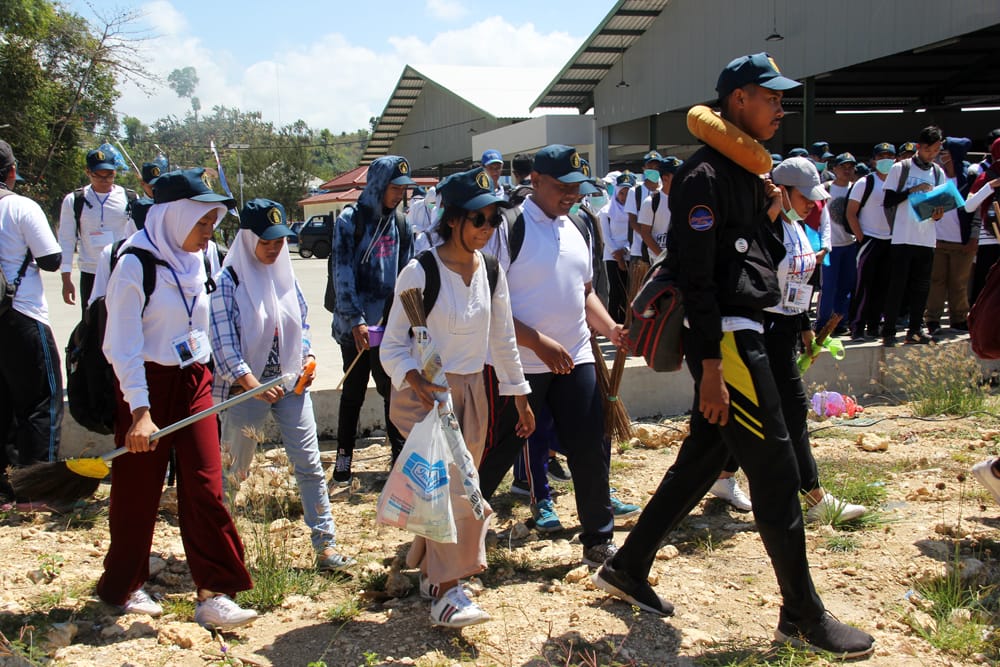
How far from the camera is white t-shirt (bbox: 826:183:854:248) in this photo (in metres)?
9.77

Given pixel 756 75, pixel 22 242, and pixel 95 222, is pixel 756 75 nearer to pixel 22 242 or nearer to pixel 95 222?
pixel 22 242

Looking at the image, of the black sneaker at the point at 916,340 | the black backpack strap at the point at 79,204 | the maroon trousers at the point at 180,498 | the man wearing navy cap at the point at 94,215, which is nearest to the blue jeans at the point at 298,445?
the maroon trousers at the point at 180,498

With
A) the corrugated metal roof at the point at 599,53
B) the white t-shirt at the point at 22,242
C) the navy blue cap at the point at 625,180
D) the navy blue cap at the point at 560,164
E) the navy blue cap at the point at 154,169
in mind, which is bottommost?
the white t-shirt at the point at 22,242

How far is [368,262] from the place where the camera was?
575cm

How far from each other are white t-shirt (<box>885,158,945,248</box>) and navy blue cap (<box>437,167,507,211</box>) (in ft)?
20.7

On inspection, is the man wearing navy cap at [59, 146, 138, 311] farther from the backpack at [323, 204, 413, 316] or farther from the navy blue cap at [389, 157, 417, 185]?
the navy blue cap at [389, 157, 417, 185]

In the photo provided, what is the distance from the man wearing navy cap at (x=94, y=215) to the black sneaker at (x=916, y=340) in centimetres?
729

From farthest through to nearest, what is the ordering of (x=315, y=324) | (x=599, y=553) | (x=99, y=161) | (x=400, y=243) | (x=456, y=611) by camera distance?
(x=315, y=324)
(x=99, y=161)
(x=400, y=243)
(x=599, y=553)
(x=456, y=611)

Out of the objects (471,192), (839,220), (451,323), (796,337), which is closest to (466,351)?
(451,323)

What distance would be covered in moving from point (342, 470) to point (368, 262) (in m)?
1.37

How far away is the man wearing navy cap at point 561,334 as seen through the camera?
4.38 m

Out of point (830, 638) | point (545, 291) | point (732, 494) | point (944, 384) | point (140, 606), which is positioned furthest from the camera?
point (944, 384)

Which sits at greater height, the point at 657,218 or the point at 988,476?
the point at 657,218

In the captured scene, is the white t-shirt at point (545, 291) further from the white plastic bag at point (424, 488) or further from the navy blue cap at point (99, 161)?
the navy blue cap at point (99, 161)
